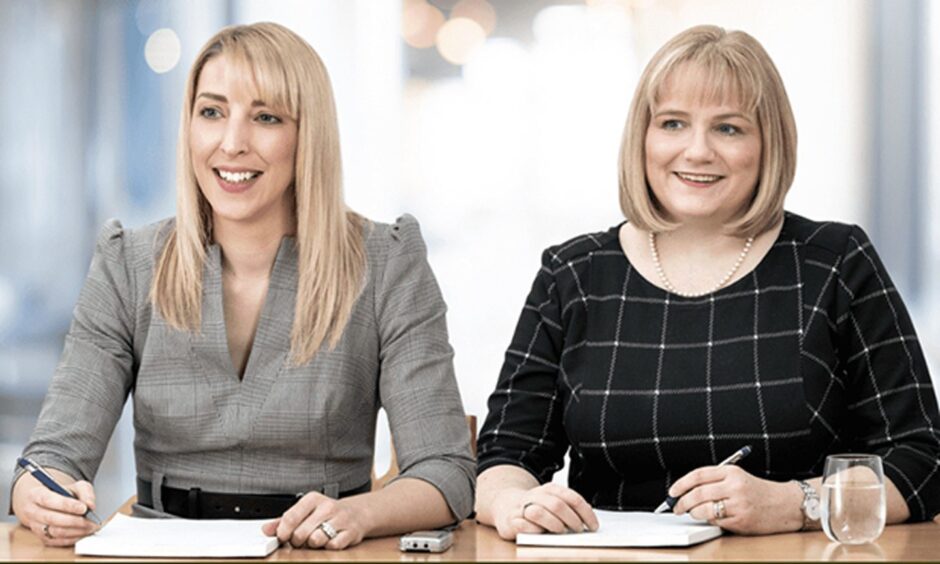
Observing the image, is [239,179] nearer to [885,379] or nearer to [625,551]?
[625,551]

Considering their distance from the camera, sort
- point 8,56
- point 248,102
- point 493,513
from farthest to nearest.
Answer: point 8,56 → point 248,102 → point 493,513

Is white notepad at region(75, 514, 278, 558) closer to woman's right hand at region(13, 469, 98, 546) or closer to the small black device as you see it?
woman's right hand at region(13, 469, 98, 546)

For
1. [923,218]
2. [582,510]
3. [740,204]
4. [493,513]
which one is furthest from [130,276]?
[923,218]

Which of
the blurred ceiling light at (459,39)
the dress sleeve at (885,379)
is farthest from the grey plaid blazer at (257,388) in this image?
the blurred ceiling light at (459,39)

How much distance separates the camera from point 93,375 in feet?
7.32

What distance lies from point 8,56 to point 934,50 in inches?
117

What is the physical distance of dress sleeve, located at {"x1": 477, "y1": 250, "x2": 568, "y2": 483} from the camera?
2361 mm

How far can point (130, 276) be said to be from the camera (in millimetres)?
2328

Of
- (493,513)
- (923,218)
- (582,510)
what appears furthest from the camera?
(923,218)

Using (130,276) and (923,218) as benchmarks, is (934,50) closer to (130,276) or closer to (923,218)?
(923,218)

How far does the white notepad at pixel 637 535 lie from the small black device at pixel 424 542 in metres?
0.12

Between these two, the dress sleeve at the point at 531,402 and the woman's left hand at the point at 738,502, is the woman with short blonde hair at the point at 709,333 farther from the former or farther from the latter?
the woman's left hand at the point at 738,502

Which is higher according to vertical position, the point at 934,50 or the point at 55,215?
the point at 934,50

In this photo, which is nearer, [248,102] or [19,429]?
[248,102]
